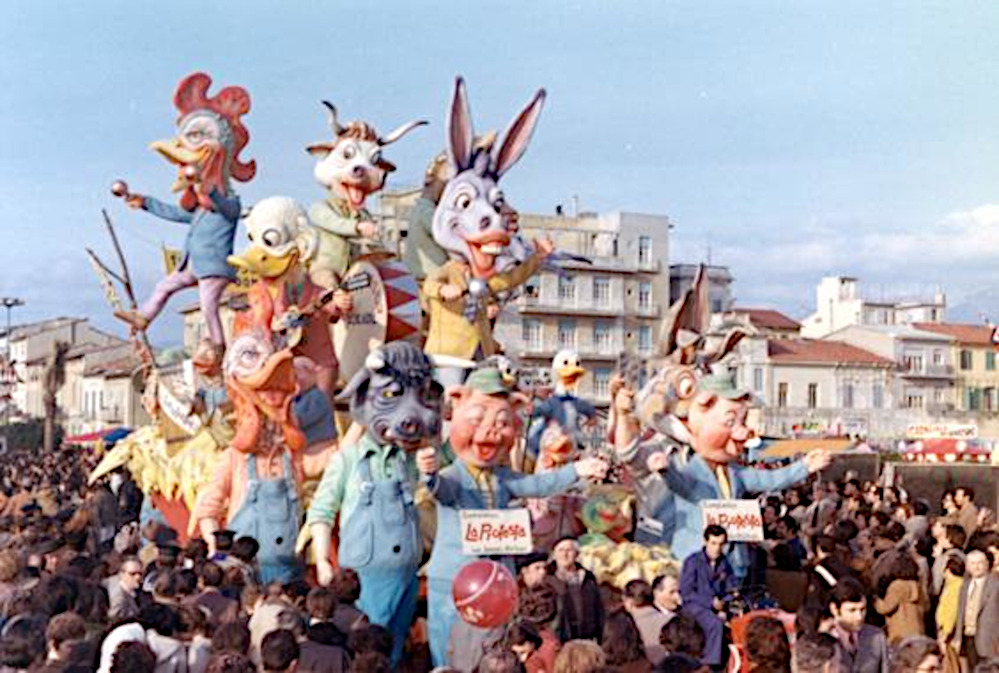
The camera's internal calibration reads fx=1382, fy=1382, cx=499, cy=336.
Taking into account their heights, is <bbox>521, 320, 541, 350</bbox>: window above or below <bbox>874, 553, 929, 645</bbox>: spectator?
above

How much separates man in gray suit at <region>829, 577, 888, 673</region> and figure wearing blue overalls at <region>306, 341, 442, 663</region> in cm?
273

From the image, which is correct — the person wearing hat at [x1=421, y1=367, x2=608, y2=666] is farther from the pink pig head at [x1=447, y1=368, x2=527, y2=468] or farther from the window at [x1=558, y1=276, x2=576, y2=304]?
the window at [x1=558, y1=276, x2=576, y2=304]

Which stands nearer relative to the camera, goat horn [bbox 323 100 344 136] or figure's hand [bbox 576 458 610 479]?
figure's hand [bbox 576 458 610 479]

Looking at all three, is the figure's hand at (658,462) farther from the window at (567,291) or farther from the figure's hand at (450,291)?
the window at (567,291)

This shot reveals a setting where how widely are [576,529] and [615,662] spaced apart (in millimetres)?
4393

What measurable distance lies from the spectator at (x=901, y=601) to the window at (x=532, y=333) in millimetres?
39896

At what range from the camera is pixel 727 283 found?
165ft

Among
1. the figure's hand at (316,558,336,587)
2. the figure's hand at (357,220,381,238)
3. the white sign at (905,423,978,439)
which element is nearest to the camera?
the figure's hand at (316,558,336,587)

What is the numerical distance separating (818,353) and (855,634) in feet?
152

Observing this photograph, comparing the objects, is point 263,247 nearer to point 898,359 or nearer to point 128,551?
point 128,551

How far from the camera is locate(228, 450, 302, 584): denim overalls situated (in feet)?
29.9

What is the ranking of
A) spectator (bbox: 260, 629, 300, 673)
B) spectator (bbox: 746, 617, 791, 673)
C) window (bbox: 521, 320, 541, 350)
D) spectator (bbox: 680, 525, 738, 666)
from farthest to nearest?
1. window (bbox: 521, 320, 541, 350)
2. spectator (bbox: 680, 525, 738, 666)
3. spectator (bbox: 746, 617, 791, 673)
4. spectator (bbox: 260, 629, 300, 673)

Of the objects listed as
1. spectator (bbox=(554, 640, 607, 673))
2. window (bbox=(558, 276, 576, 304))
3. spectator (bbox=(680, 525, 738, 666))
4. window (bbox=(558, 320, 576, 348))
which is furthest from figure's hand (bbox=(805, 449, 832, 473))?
window (bbox=(558, 276, 576, 304))

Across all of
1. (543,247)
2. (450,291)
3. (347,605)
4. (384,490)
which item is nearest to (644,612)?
(347,605)
